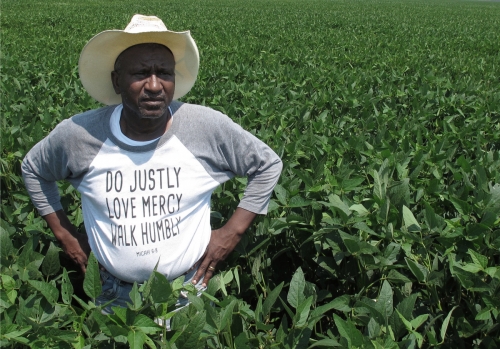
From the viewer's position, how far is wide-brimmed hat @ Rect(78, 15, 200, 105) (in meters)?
2.01

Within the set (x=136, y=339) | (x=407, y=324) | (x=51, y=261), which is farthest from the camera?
(x=51, y=261)

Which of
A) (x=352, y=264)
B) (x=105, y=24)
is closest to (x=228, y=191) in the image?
(x=352, y=264)

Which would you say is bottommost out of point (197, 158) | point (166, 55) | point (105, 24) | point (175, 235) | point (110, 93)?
point (105, 24)

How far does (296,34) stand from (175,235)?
1416 centimetres

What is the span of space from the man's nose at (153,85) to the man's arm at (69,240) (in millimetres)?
789

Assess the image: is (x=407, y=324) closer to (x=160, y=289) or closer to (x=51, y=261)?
(x=160, y=289)

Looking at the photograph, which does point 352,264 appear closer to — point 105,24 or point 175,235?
point 175,235

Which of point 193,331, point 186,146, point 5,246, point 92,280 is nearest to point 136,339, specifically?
point 193,331

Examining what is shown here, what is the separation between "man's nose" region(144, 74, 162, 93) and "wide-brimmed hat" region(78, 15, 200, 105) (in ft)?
0.52

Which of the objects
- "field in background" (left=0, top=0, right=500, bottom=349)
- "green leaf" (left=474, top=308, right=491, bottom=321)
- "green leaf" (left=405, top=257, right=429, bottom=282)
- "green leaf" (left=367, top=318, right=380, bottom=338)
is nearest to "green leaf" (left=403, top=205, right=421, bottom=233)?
"field in background" (left=0, top=0, right=500, bottom=349)

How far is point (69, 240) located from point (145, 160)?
0.59 m

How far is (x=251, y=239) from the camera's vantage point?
8.43ft

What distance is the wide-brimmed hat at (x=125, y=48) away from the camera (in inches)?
79.1

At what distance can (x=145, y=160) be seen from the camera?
2078 mm
